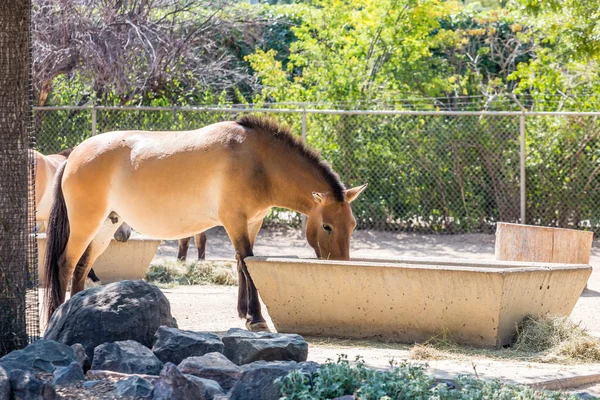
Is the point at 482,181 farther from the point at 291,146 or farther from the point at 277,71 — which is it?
the point at 291,146

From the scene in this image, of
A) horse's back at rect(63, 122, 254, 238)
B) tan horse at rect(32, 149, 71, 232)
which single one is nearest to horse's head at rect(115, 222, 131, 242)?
horse's back at rect(63, 122, 254, 238)

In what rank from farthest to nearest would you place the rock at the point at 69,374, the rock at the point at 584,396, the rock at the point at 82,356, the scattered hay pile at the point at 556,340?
the scattered hay pile at the point at 556,340 → the rock at the point at 82,356 → the rock at the point at 69,374 → the rock at the point at 584,396

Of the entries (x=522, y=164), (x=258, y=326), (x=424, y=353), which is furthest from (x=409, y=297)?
(x=522, y=164)

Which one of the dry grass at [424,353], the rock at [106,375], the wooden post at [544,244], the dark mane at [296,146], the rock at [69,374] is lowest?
the dry grass at [424,353]

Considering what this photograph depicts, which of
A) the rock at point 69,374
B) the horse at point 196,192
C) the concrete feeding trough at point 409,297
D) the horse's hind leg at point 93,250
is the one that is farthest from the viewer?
the horse's hind leg at point 93,250

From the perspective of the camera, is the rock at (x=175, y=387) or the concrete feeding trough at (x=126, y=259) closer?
the rock at (x=175, y=387)

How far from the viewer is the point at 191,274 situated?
10977mm

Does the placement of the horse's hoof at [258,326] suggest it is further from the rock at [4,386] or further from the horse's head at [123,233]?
the rock at [4,386]

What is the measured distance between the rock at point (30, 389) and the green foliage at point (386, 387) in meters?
1.17

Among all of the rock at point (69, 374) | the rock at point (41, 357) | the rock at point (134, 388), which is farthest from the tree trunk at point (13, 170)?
the rock at point (134, 388)

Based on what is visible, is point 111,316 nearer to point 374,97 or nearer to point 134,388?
point 134,388

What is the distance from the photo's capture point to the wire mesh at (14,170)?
19.0 feet

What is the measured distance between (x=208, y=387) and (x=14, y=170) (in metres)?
2.18

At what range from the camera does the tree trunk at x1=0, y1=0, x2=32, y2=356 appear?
5.79m
